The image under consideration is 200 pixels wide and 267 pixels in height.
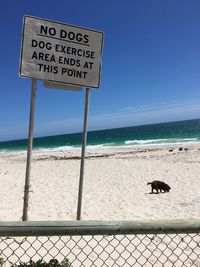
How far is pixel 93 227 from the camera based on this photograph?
2.42 m

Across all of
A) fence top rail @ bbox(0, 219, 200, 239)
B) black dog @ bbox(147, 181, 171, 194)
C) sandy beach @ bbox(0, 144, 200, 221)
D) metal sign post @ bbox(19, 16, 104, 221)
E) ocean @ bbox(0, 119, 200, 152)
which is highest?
metal sign post @ bbox(19, 16, 104, 221)

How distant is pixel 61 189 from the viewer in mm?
11023

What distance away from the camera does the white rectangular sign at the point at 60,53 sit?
3414 millimetres

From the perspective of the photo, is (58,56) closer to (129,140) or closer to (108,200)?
(108,200)

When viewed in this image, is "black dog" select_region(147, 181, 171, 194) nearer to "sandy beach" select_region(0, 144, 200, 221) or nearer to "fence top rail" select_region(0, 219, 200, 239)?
"sandy beach" select_region(0, 144, 200, 221)

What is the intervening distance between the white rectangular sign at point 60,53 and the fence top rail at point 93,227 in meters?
1.62

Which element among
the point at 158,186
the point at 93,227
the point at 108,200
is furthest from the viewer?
the point at 158,186

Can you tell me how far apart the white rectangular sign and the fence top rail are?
1621mm

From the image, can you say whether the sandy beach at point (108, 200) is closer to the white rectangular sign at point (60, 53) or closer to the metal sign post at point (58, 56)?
the metal sign post at point (58, 56)

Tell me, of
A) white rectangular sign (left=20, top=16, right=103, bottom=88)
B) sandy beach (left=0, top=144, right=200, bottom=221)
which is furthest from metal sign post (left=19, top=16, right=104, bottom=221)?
sandy beach (left=0, top=144, right=200, bottom=221)

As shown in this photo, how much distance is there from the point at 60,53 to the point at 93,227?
6.13 feet

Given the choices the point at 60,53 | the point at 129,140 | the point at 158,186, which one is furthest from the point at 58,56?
the point at 129,140

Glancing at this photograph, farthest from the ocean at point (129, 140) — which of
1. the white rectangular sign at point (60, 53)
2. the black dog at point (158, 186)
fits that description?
the white rectangular sign at point (60, 53)

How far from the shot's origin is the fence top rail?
2.29 metres
